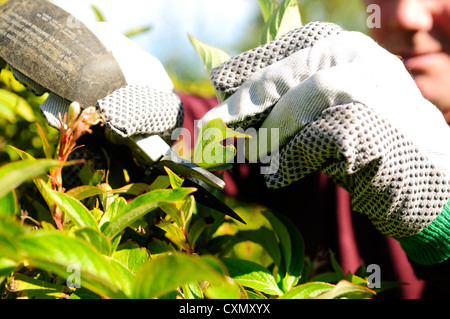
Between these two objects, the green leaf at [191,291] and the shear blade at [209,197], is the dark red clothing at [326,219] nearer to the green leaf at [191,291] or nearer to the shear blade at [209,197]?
the shear blade at [209,197]

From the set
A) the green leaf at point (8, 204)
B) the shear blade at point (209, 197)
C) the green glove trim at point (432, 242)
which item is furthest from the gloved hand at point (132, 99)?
the green glove trim at point (432, 242)

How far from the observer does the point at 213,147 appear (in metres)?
0.59

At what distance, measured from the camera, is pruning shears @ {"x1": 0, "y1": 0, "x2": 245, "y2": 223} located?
2.11 ft

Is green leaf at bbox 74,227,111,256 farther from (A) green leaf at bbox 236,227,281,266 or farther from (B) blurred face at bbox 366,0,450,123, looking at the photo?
(B) blurred face at bbox 366,0,450,123

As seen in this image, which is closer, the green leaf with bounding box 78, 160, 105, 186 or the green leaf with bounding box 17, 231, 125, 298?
the green leaf with bounding box 17, 231, 125, 298

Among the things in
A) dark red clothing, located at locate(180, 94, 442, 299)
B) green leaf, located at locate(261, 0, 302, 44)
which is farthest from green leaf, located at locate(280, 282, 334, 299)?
dark red clothing, located at locate(180, 94, 442, 299)

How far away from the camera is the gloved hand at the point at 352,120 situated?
1.81 feet

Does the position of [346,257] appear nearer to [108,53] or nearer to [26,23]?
[108,53]

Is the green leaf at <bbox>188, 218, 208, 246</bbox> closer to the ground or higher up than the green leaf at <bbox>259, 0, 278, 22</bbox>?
closer to the ground

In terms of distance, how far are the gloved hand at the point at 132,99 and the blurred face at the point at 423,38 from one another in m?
0.52

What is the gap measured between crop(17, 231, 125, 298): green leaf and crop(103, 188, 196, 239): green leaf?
0.09m

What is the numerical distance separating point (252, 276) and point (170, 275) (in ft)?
0.90
